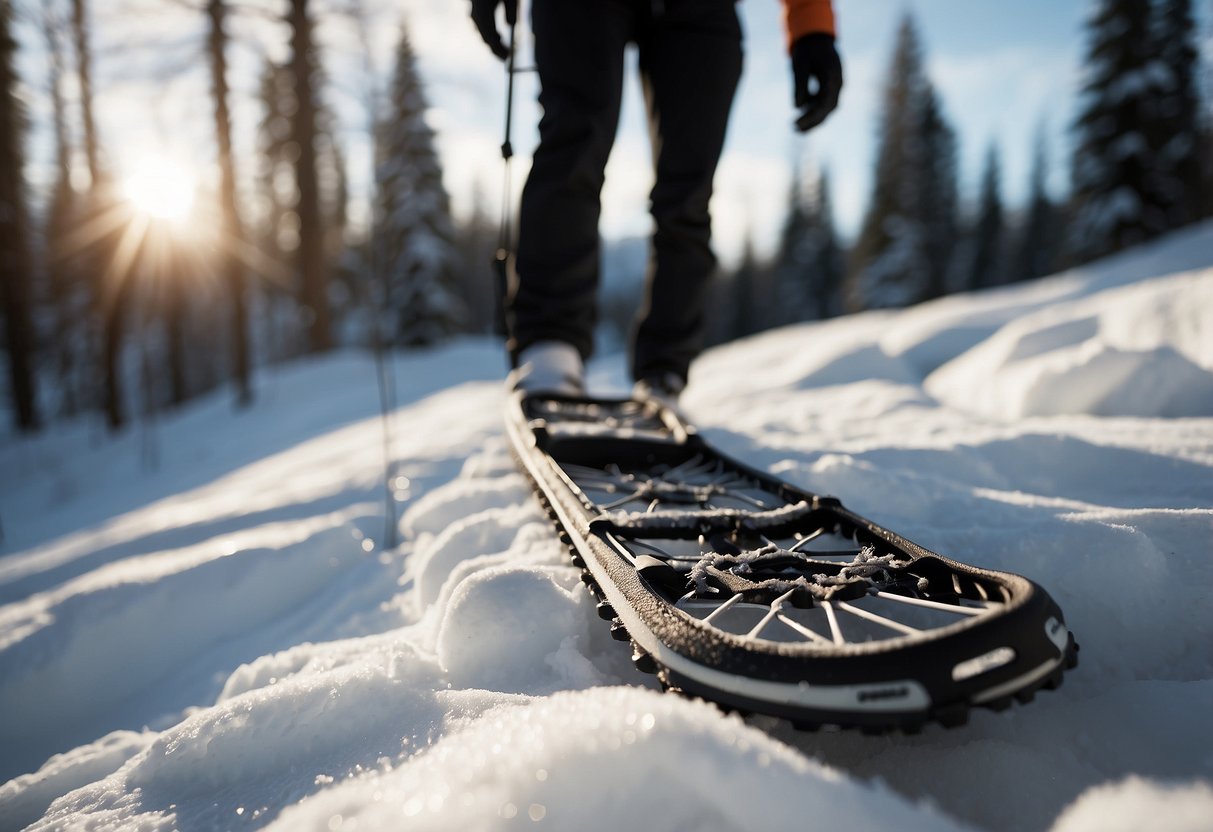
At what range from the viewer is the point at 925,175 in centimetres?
2231

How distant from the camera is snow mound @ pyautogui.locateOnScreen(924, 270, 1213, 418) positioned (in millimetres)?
1876

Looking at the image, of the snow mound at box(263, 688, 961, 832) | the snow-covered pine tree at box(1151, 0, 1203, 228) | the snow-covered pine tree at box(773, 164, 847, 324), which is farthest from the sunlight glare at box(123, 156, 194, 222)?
the snow-covered pine tree at box(773, 164, 847, 324)

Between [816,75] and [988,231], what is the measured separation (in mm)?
35504

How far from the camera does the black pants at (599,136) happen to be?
1.95 m

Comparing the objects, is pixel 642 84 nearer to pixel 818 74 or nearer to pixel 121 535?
pixel 818 74

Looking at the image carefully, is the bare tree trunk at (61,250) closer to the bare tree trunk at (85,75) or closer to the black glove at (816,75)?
the bare tree trunk at (85,75)

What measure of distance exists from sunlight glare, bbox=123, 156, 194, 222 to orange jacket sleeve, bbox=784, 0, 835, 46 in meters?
14.1

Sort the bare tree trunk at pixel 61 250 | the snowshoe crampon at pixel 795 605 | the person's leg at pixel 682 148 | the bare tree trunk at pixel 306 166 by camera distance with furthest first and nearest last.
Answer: the bare tree trunk at pixel 61 250 < the bare tree trunk at pixel 306 166 < the person's leg at pixel 682 148 < the snowshoe crampon at pixel 795 605

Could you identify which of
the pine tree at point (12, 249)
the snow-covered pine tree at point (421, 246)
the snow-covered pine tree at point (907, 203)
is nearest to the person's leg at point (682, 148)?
the pine tree at point (12, 249)

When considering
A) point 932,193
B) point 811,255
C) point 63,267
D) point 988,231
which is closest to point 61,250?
point 63,267

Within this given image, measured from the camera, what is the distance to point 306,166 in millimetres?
10727

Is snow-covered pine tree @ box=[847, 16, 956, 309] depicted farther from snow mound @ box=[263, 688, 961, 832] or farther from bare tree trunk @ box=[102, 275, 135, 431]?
snow mound @ box=[263, 688, 961, 832]

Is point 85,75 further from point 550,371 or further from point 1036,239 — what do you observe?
point 1036,239

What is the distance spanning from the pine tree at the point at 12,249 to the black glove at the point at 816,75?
15.8 meters
